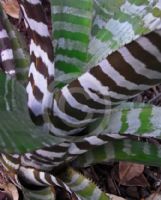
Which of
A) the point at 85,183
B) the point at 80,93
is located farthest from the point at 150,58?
the point at 85,183

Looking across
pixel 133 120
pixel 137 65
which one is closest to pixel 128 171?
pixel 133 120

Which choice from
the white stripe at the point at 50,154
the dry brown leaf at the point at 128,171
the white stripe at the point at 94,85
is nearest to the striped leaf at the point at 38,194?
the white stripe at the point at 50,154

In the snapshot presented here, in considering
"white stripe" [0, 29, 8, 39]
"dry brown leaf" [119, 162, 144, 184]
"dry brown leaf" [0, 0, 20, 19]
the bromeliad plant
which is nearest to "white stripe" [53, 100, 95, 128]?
the bromeliad plant

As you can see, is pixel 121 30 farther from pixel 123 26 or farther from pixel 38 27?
pixel 38 27

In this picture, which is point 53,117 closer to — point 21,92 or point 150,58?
point 21,92

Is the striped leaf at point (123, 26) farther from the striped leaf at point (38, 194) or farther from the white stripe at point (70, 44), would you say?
the striped leaf at point (38, 194)

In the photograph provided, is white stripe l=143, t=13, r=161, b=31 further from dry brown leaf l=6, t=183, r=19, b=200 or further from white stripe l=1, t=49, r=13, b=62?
dry brown leaf l=6, t=183, r=19, b=200
